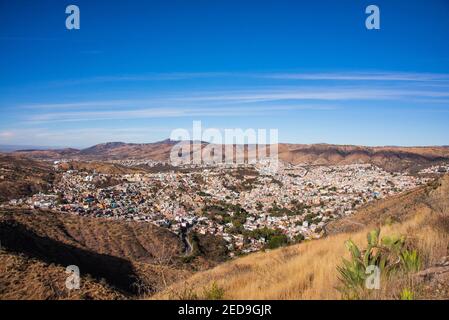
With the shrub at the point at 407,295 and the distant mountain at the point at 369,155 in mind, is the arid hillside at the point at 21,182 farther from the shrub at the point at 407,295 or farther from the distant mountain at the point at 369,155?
the distant mountain at the point at 369,155

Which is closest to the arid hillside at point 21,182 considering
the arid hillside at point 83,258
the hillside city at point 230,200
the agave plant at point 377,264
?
the hillside city at point 230,200

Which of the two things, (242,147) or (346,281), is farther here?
(242,147)

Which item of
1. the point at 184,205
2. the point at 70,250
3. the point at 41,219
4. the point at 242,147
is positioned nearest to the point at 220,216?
the point at 184,205

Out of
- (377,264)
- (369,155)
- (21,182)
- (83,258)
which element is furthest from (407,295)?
(369,155)

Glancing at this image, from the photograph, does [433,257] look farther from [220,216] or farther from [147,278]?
[220,216]

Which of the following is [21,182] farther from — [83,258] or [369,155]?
[369,155]

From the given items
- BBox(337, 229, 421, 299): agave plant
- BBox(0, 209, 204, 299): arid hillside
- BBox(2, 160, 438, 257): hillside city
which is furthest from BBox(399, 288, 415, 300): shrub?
BBox(2, 160, 438, 257): hillside city

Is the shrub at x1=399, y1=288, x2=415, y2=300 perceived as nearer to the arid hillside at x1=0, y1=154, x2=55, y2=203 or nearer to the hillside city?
the hillside city

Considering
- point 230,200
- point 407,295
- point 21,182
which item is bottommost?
point 230,200
